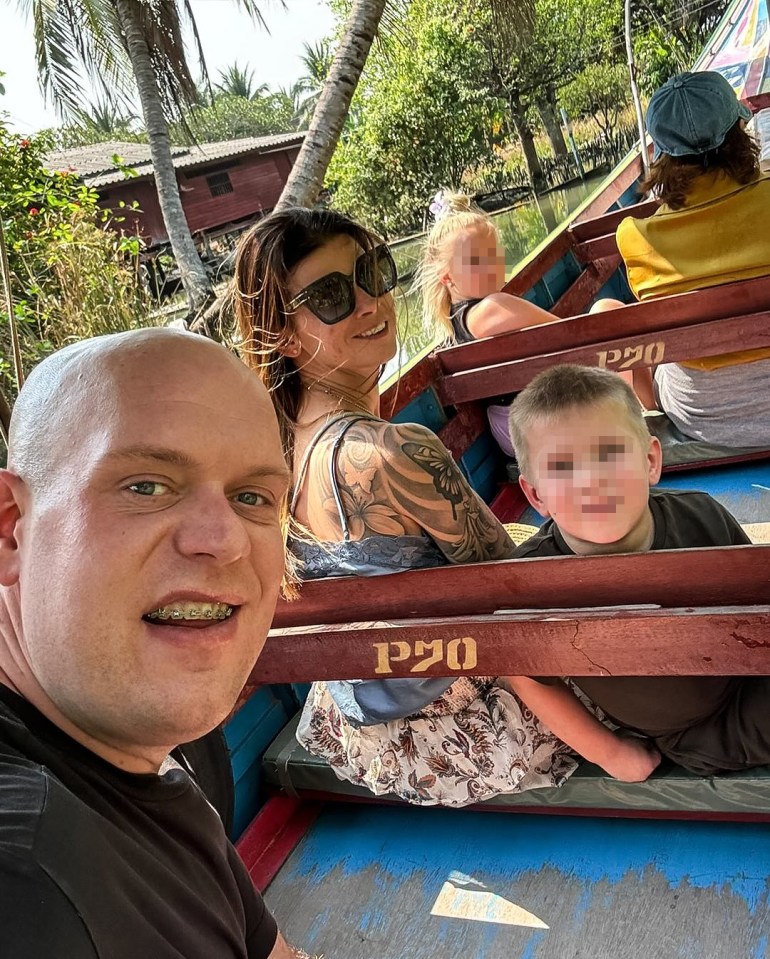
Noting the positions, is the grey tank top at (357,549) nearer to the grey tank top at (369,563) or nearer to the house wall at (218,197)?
the grey tank top at (369,563)

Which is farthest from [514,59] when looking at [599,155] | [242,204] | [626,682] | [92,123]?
[626,682]

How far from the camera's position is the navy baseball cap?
2443 mm

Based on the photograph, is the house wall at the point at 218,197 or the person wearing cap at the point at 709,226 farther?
the house wall at the point at 218,197

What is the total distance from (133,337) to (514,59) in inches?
928

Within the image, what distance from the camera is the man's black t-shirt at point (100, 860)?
643 mm

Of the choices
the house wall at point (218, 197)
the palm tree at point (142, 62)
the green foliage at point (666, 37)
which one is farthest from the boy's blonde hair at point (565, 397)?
the house wall at point (218, 197)

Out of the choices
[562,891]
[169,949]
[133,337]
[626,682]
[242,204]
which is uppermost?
[242,204]

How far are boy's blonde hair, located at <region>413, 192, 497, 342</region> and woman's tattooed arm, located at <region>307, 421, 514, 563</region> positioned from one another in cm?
178

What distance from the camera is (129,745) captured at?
0.86 meters

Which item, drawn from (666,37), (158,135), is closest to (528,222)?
(666,37)

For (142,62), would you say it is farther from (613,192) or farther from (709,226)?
(709,226)

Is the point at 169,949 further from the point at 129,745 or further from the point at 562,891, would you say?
the point at 562,891

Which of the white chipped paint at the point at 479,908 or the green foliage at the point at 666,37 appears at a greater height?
the green foliage at the point at 666,37

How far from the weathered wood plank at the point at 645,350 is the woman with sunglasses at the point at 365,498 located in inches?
42.6
